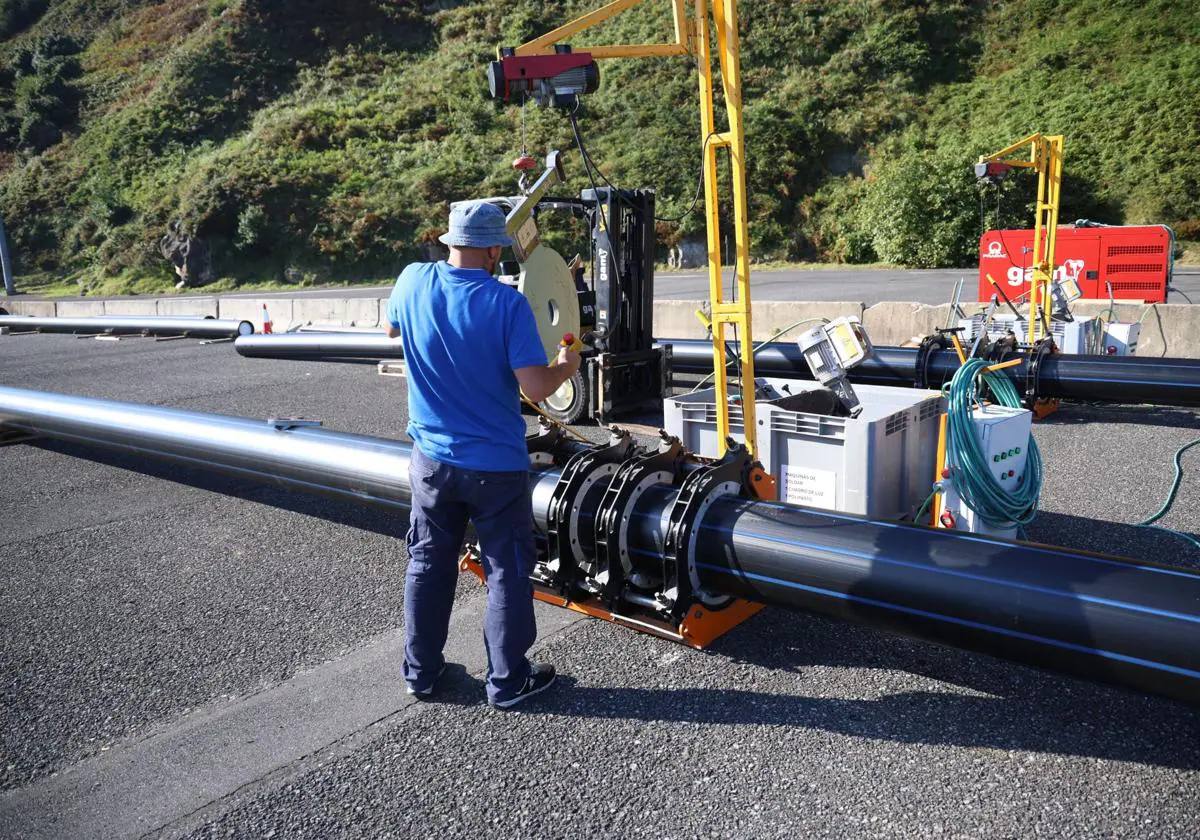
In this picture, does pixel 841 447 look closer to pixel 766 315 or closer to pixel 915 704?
pixel 915 704

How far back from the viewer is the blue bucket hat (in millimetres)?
3141

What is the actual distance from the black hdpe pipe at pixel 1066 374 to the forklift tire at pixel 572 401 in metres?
1.85

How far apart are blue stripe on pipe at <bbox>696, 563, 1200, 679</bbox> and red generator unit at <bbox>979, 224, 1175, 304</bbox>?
12.8 m

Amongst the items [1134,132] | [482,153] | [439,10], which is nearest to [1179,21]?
[1134,132]

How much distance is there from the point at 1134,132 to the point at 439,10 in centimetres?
4486

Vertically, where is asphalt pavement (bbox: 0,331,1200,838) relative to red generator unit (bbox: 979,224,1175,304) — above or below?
below

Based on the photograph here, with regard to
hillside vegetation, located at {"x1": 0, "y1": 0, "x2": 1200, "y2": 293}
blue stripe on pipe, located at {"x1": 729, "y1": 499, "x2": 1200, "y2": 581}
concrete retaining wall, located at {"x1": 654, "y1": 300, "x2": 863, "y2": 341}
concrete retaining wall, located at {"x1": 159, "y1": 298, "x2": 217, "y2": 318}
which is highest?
hillside vegetation, located at {"x1": 0, "y1": 0, "x2": 1200, "y2": 293}

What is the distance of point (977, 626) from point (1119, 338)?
7.22m

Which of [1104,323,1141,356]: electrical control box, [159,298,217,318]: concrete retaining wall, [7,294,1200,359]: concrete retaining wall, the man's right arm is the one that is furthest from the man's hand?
[159,298,217,318]: concrete retaining wall

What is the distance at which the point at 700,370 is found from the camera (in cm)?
1020

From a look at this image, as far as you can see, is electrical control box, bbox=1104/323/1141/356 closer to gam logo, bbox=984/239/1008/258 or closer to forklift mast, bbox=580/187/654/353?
forklift mast, bbox=580/187/654/353

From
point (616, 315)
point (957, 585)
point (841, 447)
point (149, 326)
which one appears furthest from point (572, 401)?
point (149, 326)

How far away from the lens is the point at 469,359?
3152 mm

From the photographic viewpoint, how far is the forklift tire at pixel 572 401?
845 cm
